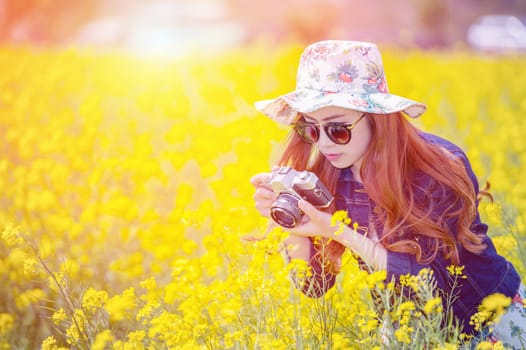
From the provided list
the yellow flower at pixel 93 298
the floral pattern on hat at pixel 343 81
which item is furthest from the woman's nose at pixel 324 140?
the yellow flower at pixel 93 298

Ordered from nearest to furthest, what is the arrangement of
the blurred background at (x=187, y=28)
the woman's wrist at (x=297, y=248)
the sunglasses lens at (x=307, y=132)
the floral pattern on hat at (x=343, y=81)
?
the floral pattern on hat at (x=343, y=81), the sunglasses lens at (x=307, y=132), the woman's wrist at (x=297, y=248), the blurred background at (x=187, y=28)

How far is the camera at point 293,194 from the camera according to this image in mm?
2463

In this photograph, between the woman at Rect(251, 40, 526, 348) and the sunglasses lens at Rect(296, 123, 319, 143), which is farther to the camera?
the sunglasses lens at Rect(296, 123, 319, 143)

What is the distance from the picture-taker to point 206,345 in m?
2.55

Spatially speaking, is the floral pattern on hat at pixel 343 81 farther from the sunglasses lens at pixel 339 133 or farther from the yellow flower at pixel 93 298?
the yellow flower at pixel 93 298

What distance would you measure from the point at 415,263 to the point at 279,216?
507mm

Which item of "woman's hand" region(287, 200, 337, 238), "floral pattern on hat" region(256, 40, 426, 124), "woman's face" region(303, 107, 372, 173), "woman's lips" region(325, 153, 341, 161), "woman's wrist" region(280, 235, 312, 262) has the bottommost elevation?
"woman's wrist" region(280, 235, 312, 262)

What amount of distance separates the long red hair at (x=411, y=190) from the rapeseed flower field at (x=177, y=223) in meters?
0.15

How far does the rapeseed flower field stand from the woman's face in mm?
363

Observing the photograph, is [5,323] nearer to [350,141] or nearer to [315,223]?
[315,223]

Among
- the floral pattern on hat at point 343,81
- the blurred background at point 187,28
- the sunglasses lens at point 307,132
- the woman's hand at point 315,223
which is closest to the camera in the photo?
the woman's hand at point 315,223

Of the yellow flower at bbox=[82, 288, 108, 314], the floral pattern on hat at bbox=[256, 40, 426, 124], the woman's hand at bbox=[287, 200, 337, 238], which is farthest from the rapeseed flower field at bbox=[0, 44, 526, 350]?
the floral pattern on hat at bbox=[256, 40, 426, 124]

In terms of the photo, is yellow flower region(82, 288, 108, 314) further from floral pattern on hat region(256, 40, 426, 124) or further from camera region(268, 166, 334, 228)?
floral pattern on hat region(256, 40, 426, 124)

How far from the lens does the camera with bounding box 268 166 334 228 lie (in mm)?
2463
